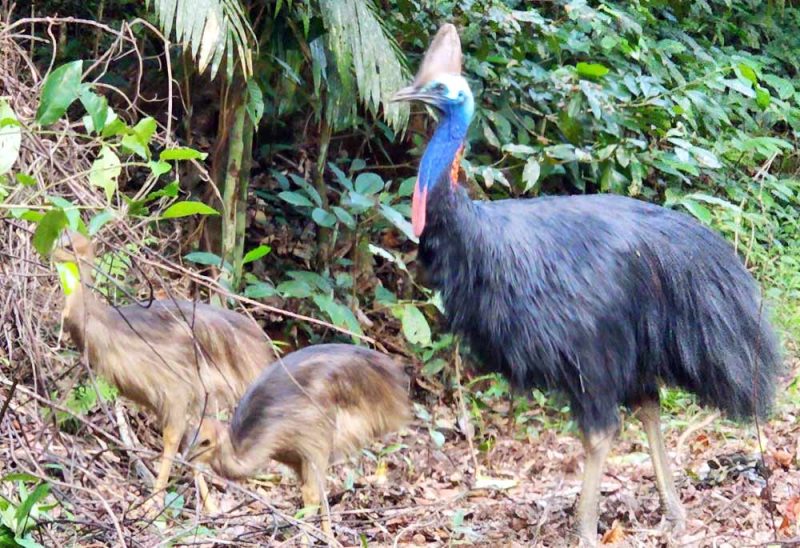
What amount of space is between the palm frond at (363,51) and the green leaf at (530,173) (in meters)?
0.94

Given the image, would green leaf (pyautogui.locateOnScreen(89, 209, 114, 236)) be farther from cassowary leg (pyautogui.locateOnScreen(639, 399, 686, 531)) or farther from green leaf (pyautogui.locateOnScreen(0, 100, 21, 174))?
cassowary leg (pyautogui.locateOnScreen(639, 399, 686, 531))

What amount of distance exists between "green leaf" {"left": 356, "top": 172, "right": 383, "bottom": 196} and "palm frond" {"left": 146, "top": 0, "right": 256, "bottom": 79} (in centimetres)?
105

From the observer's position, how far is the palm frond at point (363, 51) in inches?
213

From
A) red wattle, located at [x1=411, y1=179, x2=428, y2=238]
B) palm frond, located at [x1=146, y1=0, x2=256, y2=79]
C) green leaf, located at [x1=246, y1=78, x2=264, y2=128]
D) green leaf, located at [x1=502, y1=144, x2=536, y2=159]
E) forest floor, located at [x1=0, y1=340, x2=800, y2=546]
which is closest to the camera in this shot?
forest floor, located at [x1=0, y1=340, x2=800, y2=546]

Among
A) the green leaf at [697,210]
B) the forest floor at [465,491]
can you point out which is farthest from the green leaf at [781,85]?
the forest floor at [465,491]

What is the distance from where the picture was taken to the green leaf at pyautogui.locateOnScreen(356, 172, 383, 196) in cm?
602

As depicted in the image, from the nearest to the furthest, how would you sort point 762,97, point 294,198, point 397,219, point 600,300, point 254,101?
point 600,300, point 254,101, point 397,219, point 294,198, point 762,97

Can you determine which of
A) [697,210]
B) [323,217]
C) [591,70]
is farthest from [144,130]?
[697,210]

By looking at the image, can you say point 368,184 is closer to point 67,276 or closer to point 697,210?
point 697,210

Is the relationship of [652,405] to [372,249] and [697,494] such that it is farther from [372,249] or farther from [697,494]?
[372,249]

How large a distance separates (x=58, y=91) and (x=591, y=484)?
7.83 feet

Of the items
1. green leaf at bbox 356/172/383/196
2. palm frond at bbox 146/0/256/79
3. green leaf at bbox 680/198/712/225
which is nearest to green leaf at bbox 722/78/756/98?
green leaf at bbox 680/198/712/225

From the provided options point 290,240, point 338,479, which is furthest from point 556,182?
point 338,479

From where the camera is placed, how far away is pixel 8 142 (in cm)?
252
